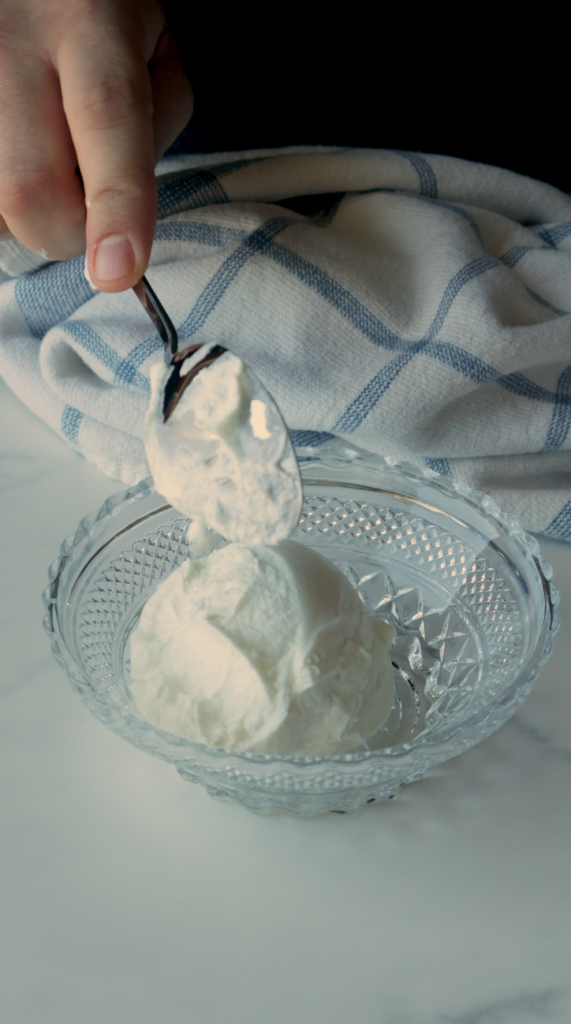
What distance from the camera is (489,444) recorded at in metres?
1.05

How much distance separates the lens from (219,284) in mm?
1080

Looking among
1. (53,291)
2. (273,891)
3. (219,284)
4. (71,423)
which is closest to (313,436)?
(219,284)

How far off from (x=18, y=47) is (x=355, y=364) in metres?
0.49

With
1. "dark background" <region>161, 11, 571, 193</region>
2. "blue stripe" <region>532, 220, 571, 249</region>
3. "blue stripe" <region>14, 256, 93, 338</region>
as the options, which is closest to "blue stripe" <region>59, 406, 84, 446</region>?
"blue stripe" <region>14, 256, 93, 338</region>

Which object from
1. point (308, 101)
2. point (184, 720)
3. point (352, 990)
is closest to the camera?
point (352, 990)

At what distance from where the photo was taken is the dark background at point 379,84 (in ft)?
4.29

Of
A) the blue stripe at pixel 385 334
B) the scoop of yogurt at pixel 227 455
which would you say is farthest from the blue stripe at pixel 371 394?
the scoop of yogurt at pixel 227 455

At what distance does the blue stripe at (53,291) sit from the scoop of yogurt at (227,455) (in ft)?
1.63

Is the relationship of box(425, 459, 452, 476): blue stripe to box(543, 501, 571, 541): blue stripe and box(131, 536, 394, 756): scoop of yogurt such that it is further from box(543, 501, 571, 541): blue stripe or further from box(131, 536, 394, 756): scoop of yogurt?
box(131, 536, 394, 756): scoop of yogurt

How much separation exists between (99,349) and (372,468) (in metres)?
0.41

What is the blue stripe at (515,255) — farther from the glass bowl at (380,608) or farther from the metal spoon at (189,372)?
the metal spoon at (189,372)

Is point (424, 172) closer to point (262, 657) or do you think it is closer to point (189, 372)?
point (189, 372)

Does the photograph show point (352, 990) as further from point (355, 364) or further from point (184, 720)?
point (355, 364)

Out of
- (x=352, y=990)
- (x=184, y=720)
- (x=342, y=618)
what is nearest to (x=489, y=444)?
(x=342, y=618)
